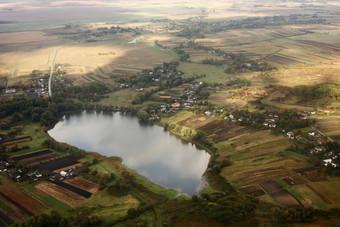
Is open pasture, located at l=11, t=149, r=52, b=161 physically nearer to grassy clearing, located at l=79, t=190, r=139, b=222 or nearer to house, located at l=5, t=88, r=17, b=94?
grassy clearing, located at l=79, t=190, r=139, b=222

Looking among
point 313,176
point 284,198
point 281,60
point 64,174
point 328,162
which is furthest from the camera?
point 281,60

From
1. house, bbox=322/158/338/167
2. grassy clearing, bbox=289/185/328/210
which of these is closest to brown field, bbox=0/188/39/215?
grassy clearing, bbox=289/185/328/210

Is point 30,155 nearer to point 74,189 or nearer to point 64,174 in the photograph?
point 64,174

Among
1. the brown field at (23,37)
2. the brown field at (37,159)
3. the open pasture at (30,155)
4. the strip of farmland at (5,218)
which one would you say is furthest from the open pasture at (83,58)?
the strip of farmland at (5,218)

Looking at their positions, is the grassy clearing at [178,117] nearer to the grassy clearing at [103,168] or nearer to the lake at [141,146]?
the lake at [141,146]

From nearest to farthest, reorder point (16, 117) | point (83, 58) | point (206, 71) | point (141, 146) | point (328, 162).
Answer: point (328, 162) → point (141, 146) → point (16, 117) → point (206, 71) → point (83, 58)

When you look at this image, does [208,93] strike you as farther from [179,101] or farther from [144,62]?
→ [144,62]

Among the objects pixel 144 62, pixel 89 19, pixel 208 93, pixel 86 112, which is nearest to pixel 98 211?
pixel 86 112

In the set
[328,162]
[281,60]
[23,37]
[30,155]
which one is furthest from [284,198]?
[23,37]
